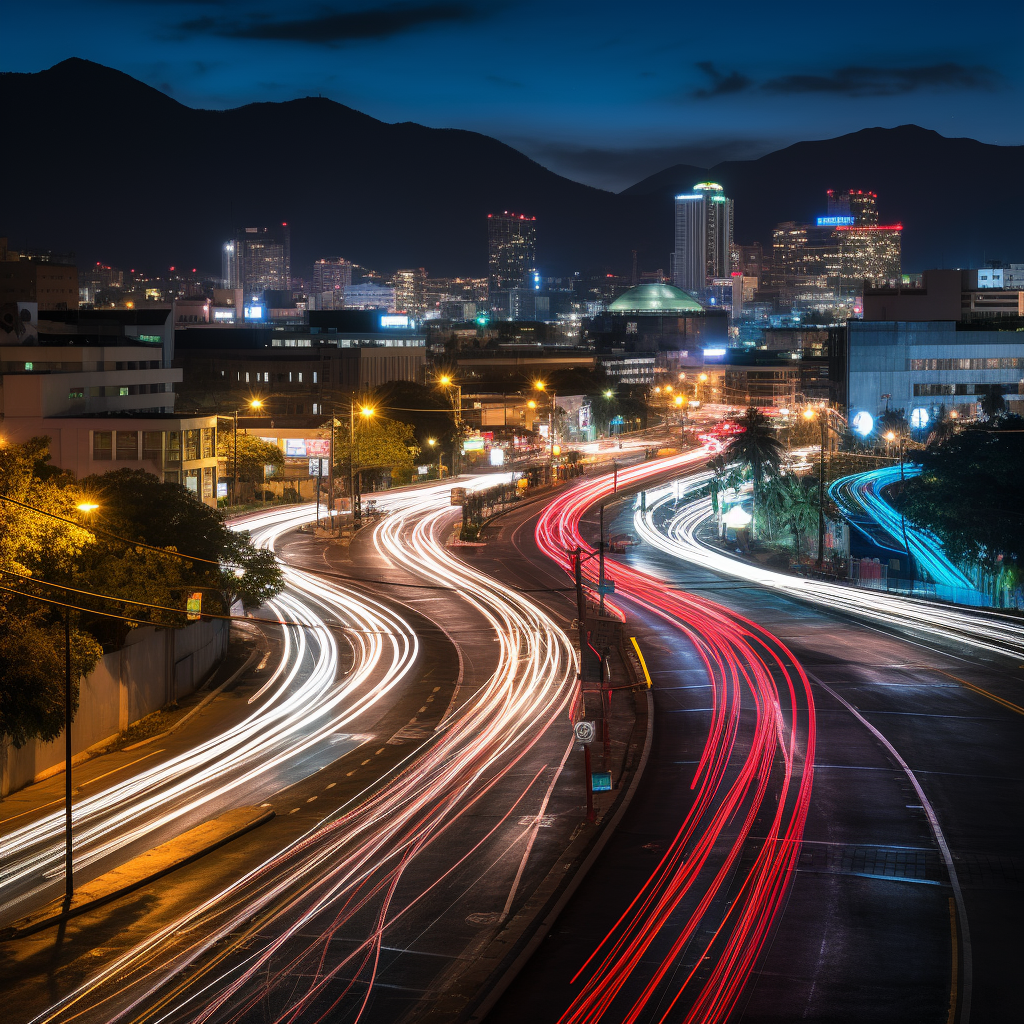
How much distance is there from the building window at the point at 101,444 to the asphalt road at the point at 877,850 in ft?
117

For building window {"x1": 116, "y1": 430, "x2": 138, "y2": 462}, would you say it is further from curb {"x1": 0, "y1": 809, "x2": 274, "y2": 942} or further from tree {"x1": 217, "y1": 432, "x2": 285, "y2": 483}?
curb {"x1": 0, "y1": 809, "x2": 274, "y2": 942}

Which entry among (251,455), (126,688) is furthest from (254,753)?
(251,455)

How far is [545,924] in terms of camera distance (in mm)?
19875

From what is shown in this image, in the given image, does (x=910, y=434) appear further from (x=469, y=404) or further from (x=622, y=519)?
(x=622, y=519)

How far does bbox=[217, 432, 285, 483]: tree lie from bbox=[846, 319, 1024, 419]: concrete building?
66.2 metres

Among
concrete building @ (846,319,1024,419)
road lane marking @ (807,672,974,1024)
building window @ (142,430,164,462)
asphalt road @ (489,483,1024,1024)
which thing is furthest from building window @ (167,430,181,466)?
concrete building @ (846,319,1024,419)

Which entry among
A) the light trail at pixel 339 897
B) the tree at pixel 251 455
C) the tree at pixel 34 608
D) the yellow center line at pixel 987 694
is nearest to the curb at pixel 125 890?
the light trail at pixel 339 897

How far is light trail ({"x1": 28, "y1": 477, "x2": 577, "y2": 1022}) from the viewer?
1745 cm

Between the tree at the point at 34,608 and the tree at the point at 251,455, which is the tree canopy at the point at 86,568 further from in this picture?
the tree at the point at 251,455

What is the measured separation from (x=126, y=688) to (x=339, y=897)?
17189 millimetres

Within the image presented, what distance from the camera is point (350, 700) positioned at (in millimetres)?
39156

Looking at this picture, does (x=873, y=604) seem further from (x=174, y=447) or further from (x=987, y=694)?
(x=174, y=447)

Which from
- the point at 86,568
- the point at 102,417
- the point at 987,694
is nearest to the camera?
the point at 987,694

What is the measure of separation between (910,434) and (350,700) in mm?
96832
